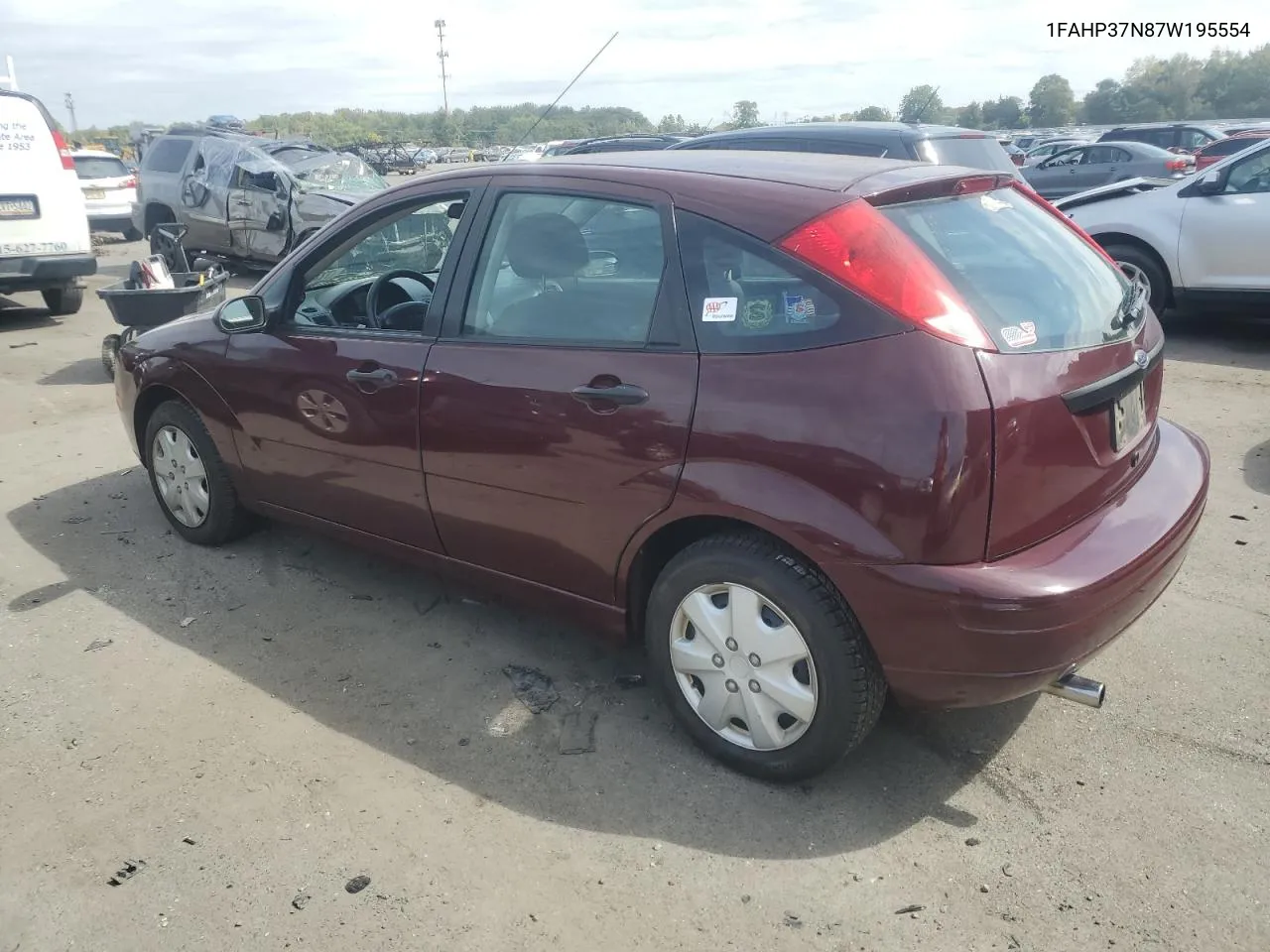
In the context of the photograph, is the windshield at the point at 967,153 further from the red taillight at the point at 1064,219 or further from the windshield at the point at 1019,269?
the windshield at the point at 1019,269

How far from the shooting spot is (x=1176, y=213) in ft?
27.1

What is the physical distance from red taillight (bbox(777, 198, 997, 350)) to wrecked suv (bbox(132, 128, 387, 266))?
1019 cm

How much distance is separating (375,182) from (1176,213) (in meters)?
9.90

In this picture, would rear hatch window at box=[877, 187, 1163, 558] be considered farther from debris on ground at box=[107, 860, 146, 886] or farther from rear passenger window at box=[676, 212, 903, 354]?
debris on ground at box=[107, 860, 146, 886]

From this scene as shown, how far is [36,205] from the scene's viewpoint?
→ 31.5 ft

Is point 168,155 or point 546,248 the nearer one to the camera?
point 546,248

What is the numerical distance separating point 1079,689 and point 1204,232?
6847mm

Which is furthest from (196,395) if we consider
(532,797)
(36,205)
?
(36,205)

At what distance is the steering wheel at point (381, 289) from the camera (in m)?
3.89

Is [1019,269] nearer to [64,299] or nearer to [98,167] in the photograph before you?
[64,299]

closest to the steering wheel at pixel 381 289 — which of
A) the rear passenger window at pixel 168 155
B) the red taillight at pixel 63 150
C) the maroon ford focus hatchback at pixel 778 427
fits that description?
the maroon ford focus hatchback at pixel 778 427

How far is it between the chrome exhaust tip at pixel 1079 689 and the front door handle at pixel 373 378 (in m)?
2.31

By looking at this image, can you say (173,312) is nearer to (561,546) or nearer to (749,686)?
(561,546)

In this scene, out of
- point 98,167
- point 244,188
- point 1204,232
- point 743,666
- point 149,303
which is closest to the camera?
point 743,666
